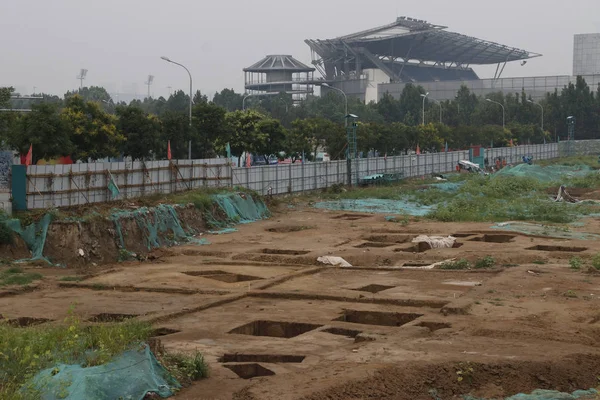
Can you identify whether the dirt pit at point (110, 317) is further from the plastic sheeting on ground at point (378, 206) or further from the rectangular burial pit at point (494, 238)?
the plastic sheeting on ground at point (378, 206)

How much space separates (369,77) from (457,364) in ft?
492

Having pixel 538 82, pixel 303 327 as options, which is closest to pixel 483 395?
pixel 303 327

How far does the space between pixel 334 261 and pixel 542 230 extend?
40.4ft

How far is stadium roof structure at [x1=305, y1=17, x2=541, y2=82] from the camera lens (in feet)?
519

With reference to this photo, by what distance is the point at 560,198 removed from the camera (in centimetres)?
5278

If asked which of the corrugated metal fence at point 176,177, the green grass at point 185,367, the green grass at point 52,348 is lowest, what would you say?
the green grass at point 185,367

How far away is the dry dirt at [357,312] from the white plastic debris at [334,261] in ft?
0.96

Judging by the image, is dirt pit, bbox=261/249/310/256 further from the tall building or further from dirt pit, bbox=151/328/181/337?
the tall building

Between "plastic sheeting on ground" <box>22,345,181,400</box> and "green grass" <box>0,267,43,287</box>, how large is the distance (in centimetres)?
1291

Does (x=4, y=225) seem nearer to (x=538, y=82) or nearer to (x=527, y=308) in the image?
(x=527, y=308)

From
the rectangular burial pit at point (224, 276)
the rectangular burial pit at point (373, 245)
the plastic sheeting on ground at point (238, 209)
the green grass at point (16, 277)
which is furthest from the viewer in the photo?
the plastic sheeting on ground at point (238, 209)

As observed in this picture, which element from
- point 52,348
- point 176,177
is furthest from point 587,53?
point 52,348

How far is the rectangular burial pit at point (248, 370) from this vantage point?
1549cm

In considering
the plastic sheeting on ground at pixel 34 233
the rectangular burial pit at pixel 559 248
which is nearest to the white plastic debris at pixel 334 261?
the rectangular burial pit at pixel 559 248
